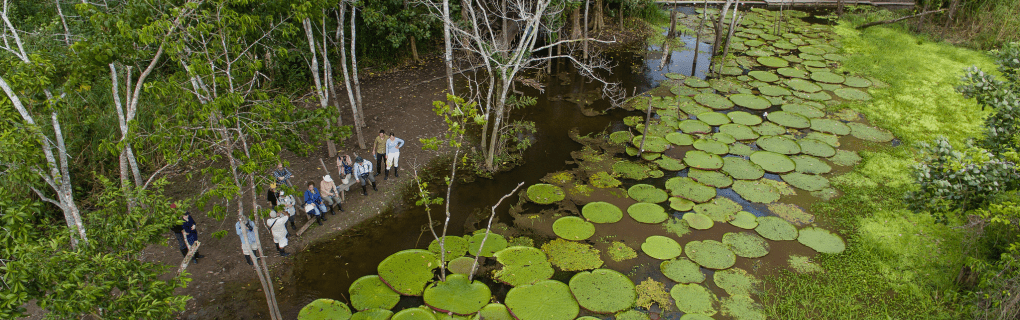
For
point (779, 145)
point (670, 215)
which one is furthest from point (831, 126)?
point (670, 215)

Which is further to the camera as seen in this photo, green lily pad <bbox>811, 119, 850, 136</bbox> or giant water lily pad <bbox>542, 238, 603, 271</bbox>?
green lily pad <bbox>811, 119, 850, 136</bbox>

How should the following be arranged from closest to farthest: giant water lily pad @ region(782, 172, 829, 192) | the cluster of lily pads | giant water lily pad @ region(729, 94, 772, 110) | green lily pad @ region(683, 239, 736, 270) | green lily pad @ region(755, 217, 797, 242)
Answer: the cluster of lily pads → green lily pad @ region(683, 239, 736, 270) → green lily pad @ region(755, 217, 797, 242) → giant water lily pad @ region(782, 172, 829, 192) → giant water lily pad @ region(729, 94, 772, 110)

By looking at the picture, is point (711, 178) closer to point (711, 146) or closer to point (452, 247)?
point (711, 146)

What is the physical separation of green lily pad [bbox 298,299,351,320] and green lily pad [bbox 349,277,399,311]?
8.1 inches

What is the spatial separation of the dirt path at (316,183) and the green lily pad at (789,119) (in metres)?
8.28

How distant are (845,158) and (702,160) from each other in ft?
10.2

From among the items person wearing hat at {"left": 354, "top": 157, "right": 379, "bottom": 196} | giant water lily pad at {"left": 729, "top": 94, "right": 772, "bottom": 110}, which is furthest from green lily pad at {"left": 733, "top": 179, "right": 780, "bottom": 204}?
person wearing hat at {"left": 354, "top": 157, "right": 379, "bottom": 196}

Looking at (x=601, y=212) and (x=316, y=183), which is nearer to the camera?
(x=601, y=212)

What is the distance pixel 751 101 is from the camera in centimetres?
1390

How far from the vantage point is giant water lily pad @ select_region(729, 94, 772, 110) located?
537 inches

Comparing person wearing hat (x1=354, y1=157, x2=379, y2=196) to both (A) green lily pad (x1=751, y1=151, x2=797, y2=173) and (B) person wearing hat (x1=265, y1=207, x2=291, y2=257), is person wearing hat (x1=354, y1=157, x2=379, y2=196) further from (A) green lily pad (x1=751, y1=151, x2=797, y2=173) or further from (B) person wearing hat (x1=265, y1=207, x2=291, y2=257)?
(A) green lily pad (x1=751, y1=151, x2=797, y2=173)

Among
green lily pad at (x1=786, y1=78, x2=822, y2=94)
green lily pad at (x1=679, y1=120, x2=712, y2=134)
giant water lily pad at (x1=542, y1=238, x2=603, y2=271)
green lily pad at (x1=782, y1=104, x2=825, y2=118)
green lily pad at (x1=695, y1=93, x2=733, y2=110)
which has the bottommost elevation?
giant water lily pad at (x1=542, y1=238, x2=603, y2=271)

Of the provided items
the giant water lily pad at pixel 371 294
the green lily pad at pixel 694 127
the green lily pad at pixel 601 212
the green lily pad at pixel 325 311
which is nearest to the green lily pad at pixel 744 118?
the green lily pad at pixel 694 127

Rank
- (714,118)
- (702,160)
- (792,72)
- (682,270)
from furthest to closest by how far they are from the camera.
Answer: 1. (792,72)
2. (714,118)
3. (702,160)
4. (682,270)
